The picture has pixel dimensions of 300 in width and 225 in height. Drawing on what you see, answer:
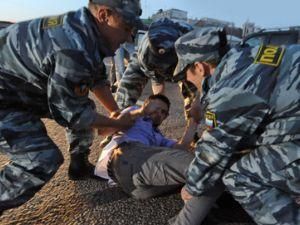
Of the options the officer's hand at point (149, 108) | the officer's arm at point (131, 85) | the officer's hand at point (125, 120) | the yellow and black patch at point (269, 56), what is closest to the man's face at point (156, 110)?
the officer's hand at point (149, 108)

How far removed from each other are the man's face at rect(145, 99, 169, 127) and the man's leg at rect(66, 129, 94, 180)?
55cm

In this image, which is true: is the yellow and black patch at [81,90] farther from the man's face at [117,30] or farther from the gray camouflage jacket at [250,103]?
the gray camouflage jacket at [250,103]

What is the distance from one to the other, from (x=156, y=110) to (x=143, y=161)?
80 centimetres

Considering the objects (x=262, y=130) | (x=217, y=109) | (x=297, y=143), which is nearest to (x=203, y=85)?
(x=217, y=109)

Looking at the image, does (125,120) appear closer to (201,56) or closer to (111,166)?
(111,166)

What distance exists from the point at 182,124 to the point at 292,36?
606 cm

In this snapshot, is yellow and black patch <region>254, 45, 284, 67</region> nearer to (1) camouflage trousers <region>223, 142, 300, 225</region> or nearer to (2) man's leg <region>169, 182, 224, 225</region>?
(1) camouflage trousers <region>223, 142, 300, 225</region>

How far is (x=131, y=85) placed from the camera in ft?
13.4

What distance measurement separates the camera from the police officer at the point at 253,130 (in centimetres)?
215

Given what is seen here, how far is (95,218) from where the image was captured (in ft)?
8.93

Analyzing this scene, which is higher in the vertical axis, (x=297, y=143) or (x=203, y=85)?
(x=203, y=85)

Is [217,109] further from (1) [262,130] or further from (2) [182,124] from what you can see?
(2) [182,124]

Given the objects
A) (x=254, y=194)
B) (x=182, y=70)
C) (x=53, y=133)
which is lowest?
(x=53, y=133)

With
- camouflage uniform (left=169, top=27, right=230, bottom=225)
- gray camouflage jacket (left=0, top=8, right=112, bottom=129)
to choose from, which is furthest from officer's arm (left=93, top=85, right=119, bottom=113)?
camouflage uniform (left=169, top=27, right=230, bottom=225)
